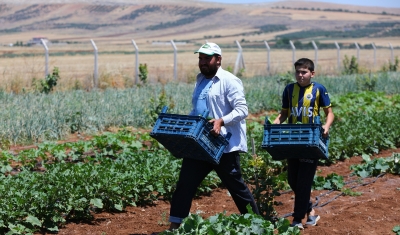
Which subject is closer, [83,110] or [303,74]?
[303,74]

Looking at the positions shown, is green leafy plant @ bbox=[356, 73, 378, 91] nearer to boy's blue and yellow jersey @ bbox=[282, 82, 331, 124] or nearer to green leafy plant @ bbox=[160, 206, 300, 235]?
boy's blue and yellow jersey @ bbox=[282, 82, 331, 124]

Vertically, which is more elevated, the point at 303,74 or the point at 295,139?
the point at 303,74

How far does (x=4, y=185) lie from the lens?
7.25 m

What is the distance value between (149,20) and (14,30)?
25428mm

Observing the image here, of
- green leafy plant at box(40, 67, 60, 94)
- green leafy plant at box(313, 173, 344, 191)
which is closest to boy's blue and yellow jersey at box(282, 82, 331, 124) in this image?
green leafy plant at box(313, 173, 344, 191)

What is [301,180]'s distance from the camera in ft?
22.0

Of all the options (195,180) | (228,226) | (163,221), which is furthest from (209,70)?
(163,221)

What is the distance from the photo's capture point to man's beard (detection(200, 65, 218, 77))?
605 centimetres

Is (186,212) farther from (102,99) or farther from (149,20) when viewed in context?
(149,20)

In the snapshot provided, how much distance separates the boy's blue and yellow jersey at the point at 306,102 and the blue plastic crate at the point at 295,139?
279mm

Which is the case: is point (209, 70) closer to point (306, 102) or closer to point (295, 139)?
point (295, 139)

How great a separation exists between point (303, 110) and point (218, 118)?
979 millimetres

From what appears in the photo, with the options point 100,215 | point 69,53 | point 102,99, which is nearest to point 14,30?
point 69,53

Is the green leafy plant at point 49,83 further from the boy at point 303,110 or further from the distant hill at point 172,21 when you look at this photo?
the distant hill at point 172,21
